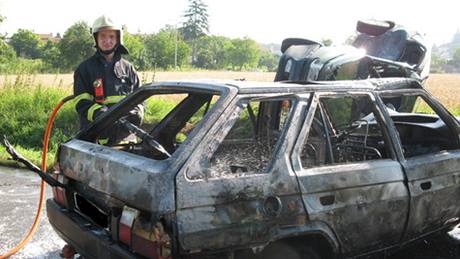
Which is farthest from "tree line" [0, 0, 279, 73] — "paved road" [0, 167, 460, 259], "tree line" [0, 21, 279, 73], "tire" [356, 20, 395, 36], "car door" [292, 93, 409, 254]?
"car door" [292, 93, 409, 254]

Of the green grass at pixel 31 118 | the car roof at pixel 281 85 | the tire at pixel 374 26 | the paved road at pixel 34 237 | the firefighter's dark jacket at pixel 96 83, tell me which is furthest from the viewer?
the green grass at pixel 31 118

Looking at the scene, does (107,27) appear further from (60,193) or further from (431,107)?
(431,107)

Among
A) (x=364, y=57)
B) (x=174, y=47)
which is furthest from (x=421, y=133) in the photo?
(x=174, y=47)

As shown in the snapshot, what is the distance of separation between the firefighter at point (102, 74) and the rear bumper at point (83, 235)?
1.33 metres

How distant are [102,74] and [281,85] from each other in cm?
216

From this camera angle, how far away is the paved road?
13.2 feet

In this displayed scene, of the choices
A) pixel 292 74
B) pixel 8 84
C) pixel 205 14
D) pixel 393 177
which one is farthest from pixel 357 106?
pixel 205 14

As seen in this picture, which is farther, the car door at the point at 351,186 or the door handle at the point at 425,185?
the door handle at the point at 425,185

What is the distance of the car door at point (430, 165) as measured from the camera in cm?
335

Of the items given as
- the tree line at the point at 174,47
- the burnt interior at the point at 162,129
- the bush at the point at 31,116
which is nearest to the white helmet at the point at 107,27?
the burnt interior at the point at 162,129

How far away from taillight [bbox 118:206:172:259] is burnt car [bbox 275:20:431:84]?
12.3 feet

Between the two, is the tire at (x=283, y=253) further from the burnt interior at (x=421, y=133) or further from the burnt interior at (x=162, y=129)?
the burnt interior at (x=421, y=133)

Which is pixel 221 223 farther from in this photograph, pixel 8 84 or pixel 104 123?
pixel 8 84

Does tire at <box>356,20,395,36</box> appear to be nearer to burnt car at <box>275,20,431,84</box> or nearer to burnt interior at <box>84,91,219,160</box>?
burnt car at <box>275,20,431,84</box>
